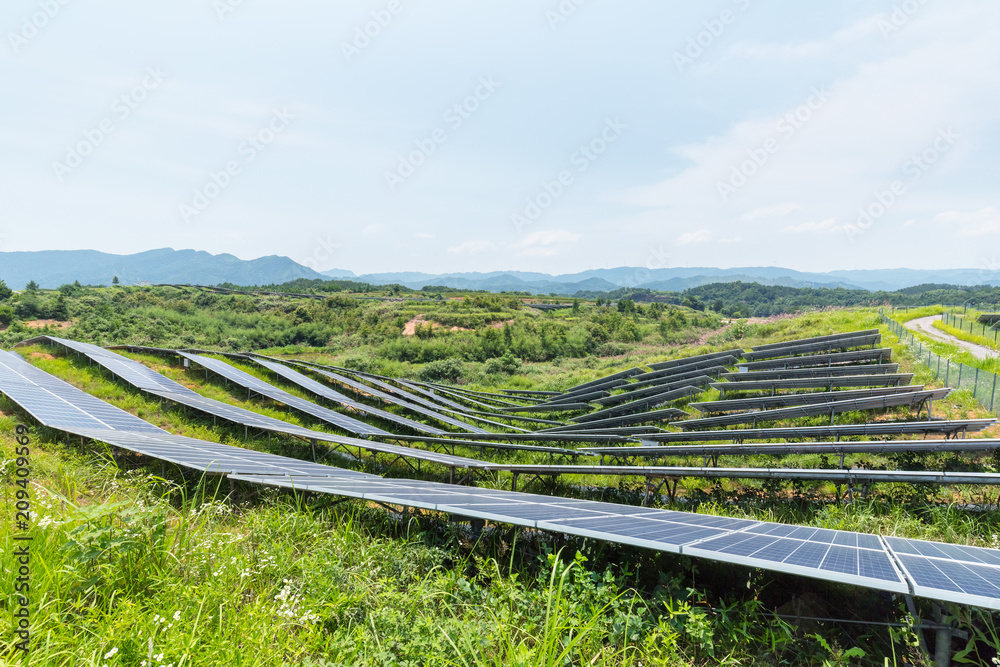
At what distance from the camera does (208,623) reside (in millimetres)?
3424

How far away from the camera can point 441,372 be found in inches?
1431

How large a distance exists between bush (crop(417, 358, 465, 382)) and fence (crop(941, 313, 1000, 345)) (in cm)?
3304

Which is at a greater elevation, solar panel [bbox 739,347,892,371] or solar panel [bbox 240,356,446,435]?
solar panel [bbox 739,347,892,371]

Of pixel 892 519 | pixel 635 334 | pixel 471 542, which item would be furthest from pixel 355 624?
pixel 635 334

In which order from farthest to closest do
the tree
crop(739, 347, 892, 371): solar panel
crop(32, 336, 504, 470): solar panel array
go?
the tree < crop(739, 347, 892, 371): solar panel < crop(32, 336, 504, 470): solar panel array

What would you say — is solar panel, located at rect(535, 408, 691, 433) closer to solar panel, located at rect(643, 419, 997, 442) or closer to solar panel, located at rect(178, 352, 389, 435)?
solar panel, located at rect(643, 419, 997, 442)

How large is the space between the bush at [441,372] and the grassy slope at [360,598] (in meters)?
30.4

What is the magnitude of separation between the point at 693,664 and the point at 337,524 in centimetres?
436

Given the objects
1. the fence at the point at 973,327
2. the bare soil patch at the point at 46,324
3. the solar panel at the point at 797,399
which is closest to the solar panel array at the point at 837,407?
the solar panel at the point at 797,399

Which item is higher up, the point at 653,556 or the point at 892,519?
the point at 653,556

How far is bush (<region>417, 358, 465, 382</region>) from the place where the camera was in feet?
118

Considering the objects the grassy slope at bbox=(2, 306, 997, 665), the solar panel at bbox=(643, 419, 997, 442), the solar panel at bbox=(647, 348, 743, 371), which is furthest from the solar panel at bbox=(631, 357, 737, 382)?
the grassy slope at bbox=(2, 306, 997, 665)

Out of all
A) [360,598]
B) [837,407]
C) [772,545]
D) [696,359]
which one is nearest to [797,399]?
[837,407]

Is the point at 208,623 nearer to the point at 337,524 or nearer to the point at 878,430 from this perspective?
the point at 337,524
